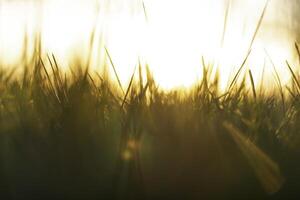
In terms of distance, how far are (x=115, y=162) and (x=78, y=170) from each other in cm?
9

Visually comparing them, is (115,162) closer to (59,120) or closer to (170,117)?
(59,120)

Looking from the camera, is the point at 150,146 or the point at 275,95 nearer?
the point at 150,146

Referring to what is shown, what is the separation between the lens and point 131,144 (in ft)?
4.19

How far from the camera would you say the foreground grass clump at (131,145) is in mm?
1179

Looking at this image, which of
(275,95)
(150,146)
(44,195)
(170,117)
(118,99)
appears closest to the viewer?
(44,195)

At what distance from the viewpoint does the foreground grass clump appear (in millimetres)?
1179

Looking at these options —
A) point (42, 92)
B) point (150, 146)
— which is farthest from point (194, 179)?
point (42, 92)

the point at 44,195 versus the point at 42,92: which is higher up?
the point at 42,92

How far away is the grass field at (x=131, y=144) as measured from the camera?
1180mm

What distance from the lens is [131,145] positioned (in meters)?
1.27

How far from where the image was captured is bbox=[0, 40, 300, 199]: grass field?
1180 mm

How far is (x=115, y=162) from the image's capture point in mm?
1219

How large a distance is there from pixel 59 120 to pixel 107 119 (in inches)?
7.6

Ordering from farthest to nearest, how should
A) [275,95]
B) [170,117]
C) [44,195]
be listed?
[275,95], [170,117], [44,195]
